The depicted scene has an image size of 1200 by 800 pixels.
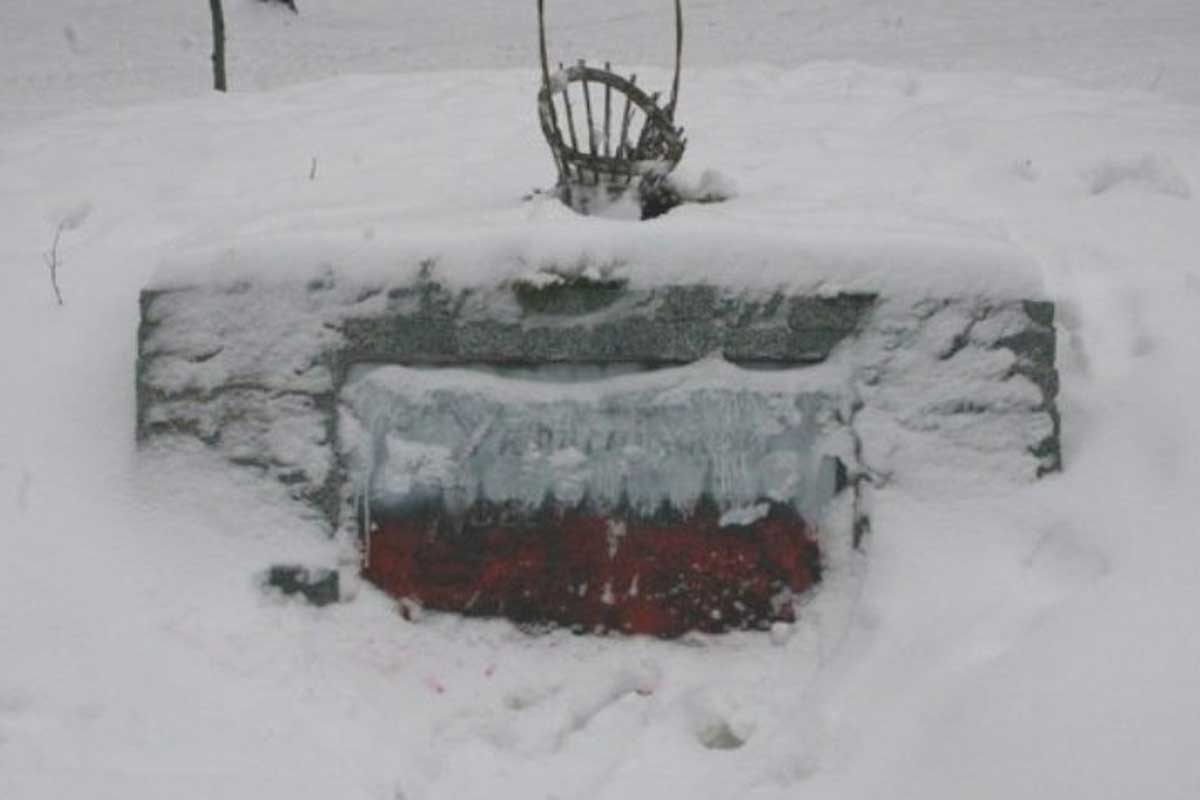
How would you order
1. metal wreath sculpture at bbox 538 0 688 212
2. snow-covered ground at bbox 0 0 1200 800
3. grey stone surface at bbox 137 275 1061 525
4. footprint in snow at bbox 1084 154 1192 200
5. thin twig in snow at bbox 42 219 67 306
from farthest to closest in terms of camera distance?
footprint in snow at bbox 1084 154 1192 200 → thin twig in snow at bbox 42 219 67 306 → metal wreath sculpture at bbox 538 0 688 212 → grey stone surface at bbox 137 275 1061 525 → snow-covered ground at bbox 0 0 1200 800

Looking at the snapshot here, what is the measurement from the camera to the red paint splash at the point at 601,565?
251 cm

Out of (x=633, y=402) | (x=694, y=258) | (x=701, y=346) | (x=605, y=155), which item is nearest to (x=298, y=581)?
(x=633, y=402)

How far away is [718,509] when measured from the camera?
253cm

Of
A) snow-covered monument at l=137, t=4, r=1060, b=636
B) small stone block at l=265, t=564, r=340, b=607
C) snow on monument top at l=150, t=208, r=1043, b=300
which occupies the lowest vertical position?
small stone block at l=265, t=564, r=340, b=607

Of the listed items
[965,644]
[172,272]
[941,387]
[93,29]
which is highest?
[93,29]

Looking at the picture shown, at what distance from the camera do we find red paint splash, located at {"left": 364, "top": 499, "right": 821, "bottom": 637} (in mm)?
2508

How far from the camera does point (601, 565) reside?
254cm

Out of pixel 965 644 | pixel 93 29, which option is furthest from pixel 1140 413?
pixel 93 29

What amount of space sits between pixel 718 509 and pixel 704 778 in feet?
2.15

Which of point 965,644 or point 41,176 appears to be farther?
point 41,176

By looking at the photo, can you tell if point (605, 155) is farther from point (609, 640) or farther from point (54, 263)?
point (54, 263)

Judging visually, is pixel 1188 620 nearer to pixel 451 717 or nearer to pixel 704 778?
pixel 704 778

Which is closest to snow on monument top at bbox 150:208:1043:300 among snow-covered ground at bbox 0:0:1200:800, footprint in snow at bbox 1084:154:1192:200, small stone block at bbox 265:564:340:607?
snow-covered ground at bbox 0:0:1200:800

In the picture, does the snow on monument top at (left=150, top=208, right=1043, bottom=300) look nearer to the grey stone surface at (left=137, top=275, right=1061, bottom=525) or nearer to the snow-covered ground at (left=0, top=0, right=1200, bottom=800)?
the grey stone surface at (left=137, top=275, right=1061, bottom=525)
